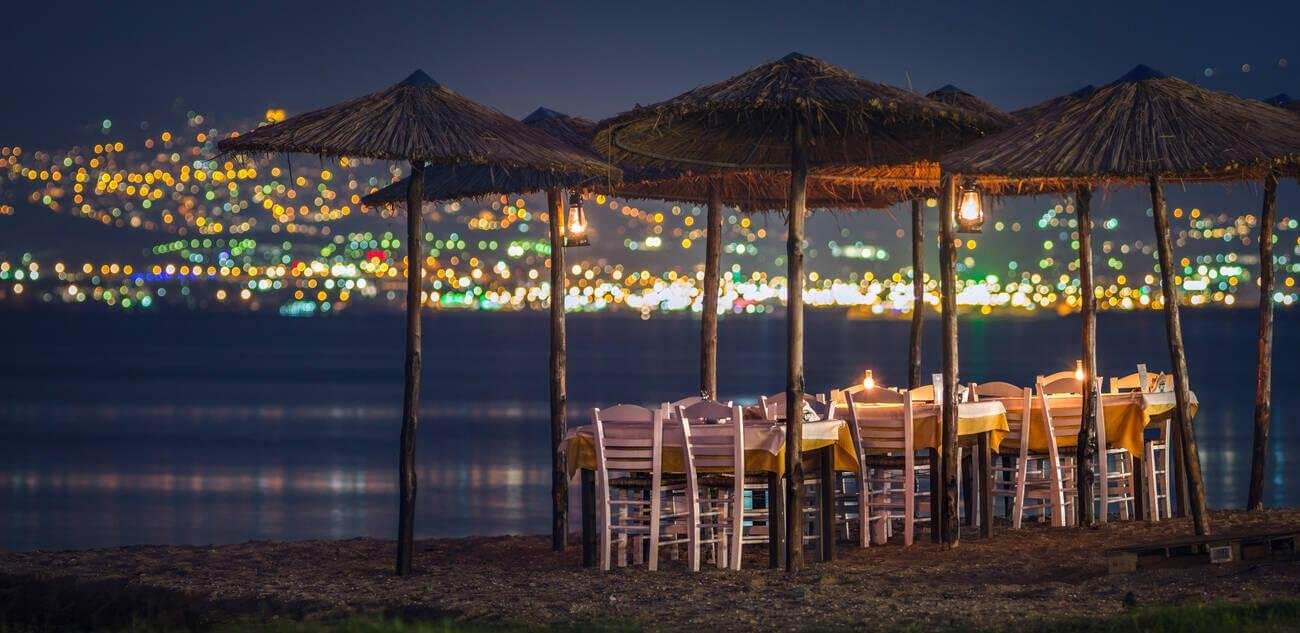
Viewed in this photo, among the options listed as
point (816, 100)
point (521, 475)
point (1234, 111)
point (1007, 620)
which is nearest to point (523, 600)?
point (1007, 620)

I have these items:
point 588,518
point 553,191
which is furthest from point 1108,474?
point 553,191

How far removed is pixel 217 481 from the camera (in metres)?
24.6

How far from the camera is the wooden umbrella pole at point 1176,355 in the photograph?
31.5ft

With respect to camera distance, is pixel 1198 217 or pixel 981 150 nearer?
pixel 981 150

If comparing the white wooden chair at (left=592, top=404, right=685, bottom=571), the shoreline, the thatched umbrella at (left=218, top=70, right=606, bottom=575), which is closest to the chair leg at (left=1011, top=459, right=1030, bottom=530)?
the shoreline

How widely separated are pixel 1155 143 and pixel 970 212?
2.09m

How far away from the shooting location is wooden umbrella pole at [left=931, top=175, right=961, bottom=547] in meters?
10.1

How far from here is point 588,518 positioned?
32.4 ft

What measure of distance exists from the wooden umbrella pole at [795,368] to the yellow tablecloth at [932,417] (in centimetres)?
123

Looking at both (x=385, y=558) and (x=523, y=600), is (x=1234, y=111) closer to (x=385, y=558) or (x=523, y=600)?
(x=523, y=600)

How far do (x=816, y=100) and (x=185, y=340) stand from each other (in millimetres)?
108904

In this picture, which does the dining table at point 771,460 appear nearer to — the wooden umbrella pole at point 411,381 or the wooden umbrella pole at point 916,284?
the wooden umbrella pole at point 411,381

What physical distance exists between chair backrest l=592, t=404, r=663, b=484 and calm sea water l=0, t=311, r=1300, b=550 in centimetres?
895

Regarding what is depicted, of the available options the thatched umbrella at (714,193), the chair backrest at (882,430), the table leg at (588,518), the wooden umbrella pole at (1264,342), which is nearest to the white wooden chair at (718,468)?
the table leg at (588,518)
